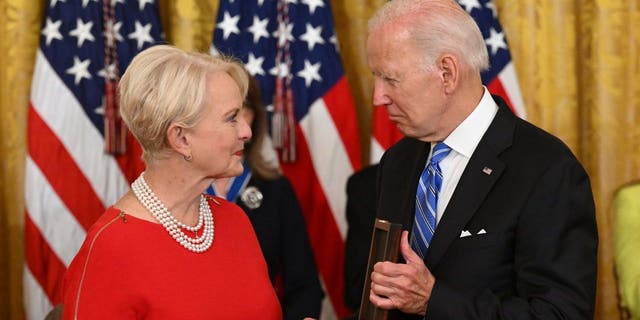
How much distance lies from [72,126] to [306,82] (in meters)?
1.05

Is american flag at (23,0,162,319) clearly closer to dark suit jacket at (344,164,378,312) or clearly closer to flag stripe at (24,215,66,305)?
flag stripe at (24,215,66,305)

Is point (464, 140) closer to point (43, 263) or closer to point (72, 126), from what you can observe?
point (72, 126)

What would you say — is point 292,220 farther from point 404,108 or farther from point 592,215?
point 592,215

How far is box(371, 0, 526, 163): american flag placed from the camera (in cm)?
411

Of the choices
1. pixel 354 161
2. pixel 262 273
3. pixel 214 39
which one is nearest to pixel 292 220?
pixel 354 161

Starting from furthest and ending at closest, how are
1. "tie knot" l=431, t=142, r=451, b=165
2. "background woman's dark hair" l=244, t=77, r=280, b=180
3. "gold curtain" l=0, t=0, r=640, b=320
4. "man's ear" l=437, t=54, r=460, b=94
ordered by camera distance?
"gold curtain" l=0, t=0, r=640, b=320
"background woman's dark hair" l=244, t=77, r=280, b=180
"tie knot" l=431, t=142, r=451, b=165
"man's ear" l=437, t=54, r=460, b=94

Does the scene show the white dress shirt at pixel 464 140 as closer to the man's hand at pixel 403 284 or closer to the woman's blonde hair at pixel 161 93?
the man's hand at pixel 403 284

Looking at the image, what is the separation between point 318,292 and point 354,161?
772 mm

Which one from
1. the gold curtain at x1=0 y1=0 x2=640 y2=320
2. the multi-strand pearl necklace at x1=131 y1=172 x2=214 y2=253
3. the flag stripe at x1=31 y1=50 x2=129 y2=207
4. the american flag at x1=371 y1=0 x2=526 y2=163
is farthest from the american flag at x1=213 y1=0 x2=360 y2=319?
the multi-strand pearl necklace at x1=131 y1=172 x2=214 y2=253

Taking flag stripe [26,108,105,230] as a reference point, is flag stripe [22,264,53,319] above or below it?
below

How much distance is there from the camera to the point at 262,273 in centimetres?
251

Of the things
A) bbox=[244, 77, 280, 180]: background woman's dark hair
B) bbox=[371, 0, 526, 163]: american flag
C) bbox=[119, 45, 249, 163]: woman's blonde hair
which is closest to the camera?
bbox=[119, 45, 249, 163]: woman's blonde hair

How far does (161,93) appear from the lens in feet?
7.37

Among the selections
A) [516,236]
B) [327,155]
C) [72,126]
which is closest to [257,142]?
[327,155]
